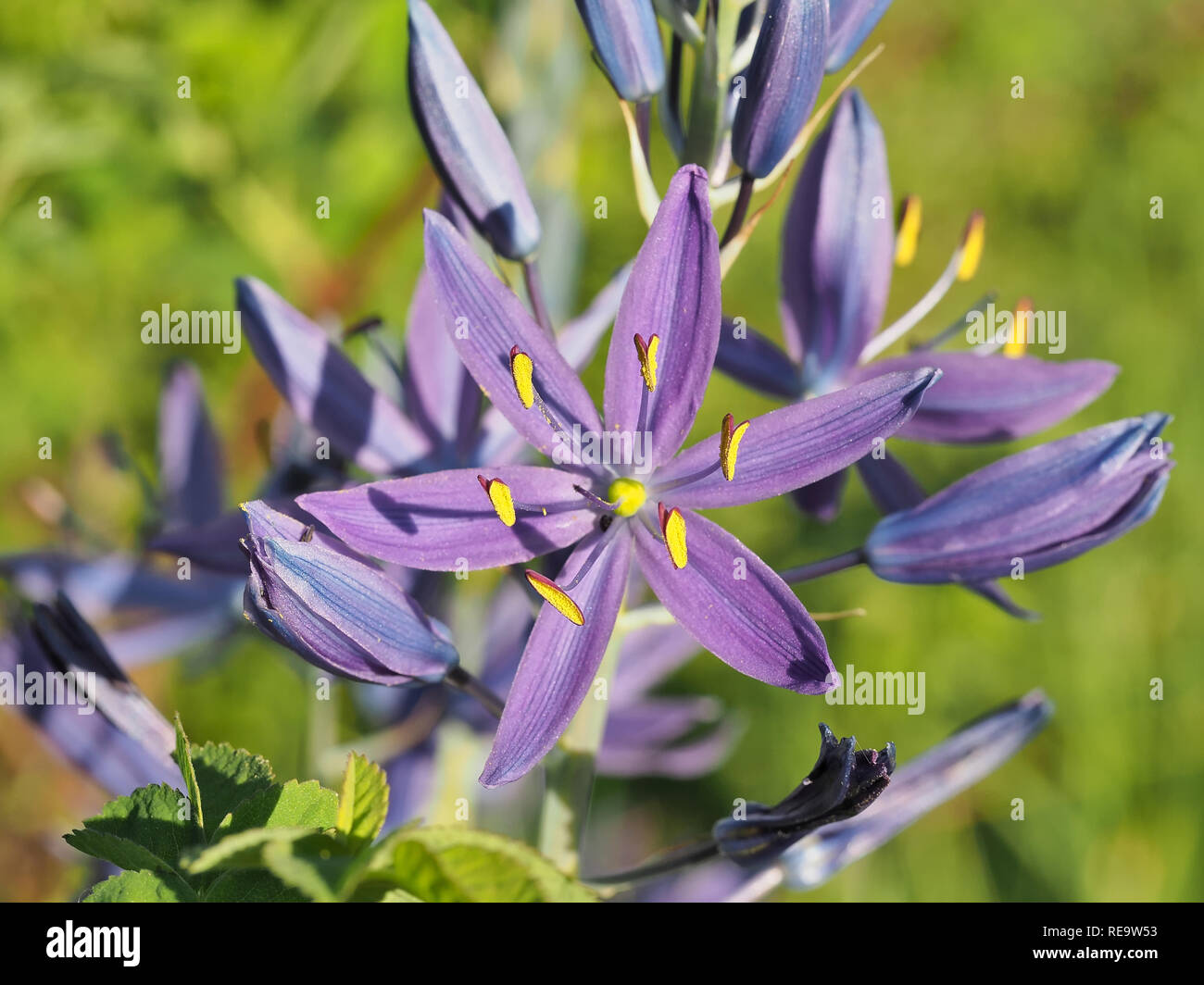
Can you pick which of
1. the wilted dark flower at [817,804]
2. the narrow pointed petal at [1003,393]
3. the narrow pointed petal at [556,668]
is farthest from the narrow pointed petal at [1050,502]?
the narrow pointed petal at [556,668]

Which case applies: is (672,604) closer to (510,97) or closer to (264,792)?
(264,792)

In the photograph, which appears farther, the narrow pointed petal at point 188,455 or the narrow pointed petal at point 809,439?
the narrow pointed petal at point 188,455

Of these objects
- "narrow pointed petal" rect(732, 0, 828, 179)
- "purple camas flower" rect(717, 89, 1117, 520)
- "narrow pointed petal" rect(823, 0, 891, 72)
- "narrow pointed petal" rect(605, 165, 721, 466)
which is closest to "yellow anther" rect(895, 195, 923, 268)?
"purple camas flower" rect(717, 89, 1117, 520)

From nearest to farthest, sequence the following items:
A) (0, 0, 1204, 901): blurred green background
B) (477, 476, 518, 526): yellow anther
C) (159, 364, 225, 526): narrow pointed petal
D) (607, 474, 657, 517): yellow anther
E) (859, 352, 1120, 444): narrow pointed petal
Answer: (477, 476, 518, 526): yellow anther → (607, 474, 657, 517): yellow anther → (859, 352, 1120, 444): narrow pointed petal → (159, 364, 225, 526): narrow pointed petal → (0, 0, 1204, 901): blurred green background

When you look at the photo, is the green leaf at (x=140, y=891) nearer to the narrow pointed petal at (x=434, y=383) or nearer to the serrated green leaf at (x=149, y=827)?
the serrated green leaf at (x=149, y=827)

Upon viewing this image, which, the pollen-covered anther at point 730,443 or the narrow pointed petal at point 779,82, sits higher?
the narrow pointed petal at point 779,82

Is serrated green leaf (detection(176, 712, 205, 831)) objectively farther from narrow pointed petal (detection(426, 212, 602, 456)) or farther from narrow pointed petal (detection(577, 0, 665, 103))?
narrow pointed petal (detection(577, 0, 665, 103))

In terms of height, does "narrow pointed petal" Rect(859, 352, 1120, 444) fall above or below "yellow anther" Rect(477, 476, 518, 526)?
above
